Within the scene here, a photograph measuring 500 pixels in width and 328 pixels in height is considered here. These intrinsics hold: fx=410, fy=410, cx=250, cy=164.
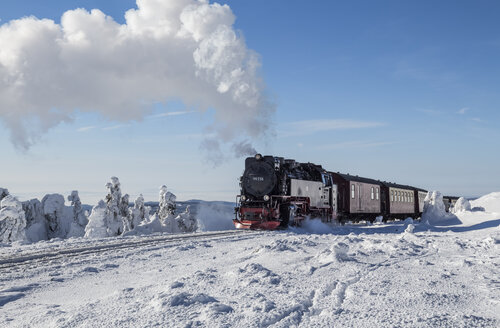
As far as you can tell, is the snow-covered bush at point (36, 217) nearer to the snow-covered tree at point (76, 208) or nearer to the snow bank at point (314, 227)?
the snow-covered tree at point (76, 208)

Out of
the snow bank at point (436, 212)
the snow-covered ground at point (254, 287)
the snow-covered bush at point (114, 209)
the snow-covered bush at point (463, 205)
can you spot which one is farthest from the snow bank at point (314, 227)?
the snow-covered bush at point (463, 205)

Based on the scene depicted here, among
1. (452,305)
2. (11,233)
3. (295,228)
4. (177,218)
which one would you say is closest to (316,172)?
(295,228)

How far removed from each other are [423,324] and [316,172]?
19.9m

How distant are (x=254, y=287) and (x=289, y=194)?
14.8 meters

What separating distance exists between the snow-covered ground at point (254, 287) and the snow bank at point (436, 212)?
17679mm

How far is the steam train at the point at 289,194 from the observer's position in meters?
19.9

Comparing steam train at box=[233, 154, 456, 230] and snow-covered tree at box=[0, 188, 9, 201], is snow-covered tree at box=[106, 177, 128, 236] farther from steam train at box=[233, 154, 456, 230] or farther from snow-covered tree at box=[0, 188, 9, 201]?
steam train at box=[233, 154, 456, 230]

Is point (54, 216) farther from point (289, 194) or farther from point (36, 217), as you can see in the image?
point (289, 194)

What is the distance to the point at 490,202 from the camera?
107ft

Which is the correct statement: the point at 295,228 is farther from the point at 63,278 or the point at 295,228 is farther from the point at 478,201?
the point at 478,201

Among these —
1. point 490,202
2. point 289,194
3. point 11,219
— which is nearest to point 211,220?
point 289,194

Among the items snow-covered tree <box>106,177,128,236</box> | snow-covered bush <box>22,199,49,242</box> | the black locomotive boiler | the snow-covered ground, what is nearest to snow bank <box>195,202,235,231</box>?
the black locomotive boiler

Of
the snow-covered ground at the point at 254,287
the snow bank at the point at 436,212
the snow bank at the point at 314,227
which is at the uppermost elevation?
the snow bank at the point at 436,212

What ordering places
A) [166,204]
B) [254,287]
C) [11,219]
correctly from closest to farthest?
[254,287]
[11,219]
[166,204]
